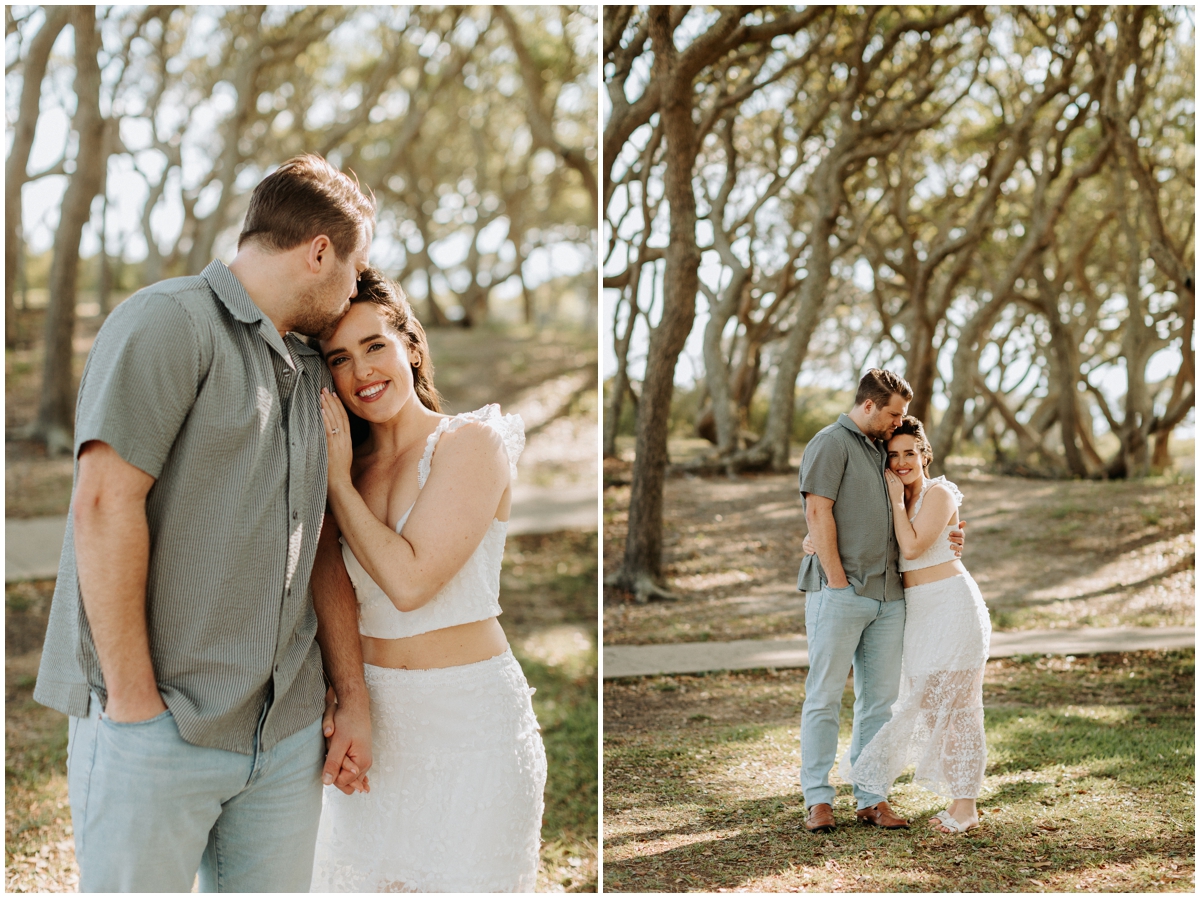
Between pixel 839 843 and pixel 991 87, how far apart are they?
3958mm

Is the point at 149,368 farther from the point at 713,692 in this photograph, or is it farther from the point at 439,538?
the point at 713,692

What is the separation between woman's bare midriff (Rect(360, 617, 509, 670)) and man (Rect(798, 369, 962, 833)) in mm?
1319

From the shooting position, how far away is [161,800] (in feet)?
5.51

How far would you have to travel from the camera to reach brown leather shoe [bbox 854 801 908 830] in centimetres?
292

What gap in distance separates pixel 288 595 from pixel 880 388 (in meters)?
2.01

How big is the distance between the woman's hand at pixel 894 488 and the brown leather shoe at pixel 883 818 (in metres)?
0.94

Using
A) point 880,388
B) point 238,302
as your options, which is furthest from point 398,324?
point 880,388

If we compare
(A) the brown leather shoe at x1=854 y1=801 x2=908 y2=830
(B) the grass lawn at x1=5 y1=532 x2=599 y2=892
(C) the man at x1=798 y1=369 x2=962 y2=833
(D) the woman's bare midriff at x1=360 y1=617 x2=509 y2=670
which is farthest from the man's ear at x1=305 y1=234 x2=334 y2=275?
(B) the grass lawn at x1=5 y1=532 x2=599 y2=892

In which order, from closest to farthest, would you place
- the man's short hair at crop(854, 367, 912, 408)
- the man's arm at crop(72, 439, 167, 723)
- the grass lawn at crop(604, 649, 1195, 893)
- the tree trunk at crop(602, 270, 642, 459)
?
the man's arm at crop(72, 439, 167, 723) → the grass lawn at crop(604, 649, 1195, 893) → the man's short hair at crop(854, 367, 912, 408) → the tree trunk at crop(602, 270, 642, 459)

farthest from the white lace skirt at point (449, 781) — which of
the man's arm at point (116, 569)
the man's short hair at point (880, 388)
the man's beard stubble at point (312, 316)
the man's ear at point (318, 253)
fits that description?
the man's short hair at point (880, 388)

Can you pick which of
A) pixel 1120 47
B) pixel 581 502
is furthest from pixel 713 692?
pixel 581 502

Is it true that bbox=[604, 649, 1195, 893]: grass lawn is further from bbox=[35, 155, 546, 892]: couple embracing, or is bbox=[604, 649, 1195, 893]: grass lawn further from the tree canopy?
bbox=[35, 155, 546, 892]: couple embracing

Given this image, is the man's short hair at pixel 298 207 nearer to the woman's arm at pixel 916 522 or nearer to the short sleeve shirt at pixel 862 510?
the short sleeve shirt at pixel 862 510

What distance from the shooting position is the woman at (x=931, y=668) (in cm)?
293
